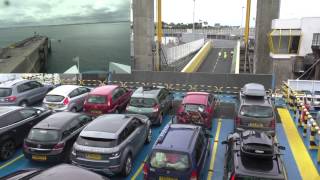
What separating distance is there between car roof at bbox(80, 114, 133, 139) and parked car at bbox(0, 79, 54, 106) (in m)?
7.33

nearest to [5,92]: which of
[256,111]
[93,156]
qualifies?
[93,156]

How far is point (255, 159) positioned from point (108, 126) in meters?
4.29

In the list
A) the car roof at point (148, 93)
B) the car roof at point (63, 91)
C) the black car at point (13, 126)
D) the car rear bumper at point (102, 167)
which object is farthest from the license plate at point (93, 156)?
the car roof at point (63, 91)

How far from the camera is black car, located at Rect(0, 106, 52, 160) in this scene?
33.7ft

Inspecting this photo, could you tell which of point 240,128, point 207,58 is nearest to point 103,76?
point 240,128

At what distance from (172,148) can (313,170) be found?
495 cm

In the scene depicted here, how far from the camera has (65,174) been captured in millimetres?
5695

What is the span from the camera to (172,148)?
25.3ft

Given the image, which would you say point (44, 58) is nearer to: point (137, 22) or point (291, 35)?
point (137, 22)

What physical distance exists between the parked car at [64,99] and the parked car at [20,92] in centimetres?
169

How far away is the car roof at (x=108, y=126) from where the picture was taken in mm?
8781

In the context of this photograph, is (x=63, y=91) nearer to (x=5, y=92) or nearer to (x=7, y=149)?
(x=5, y=92)

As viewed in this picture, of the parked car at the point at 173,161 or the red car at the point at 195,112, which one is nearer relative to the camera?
the parked car at the point at 173,161

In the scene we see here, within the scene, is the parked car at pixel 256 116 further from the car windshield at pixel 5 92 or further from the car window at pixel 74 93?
the car windshield at pixel 5 92
